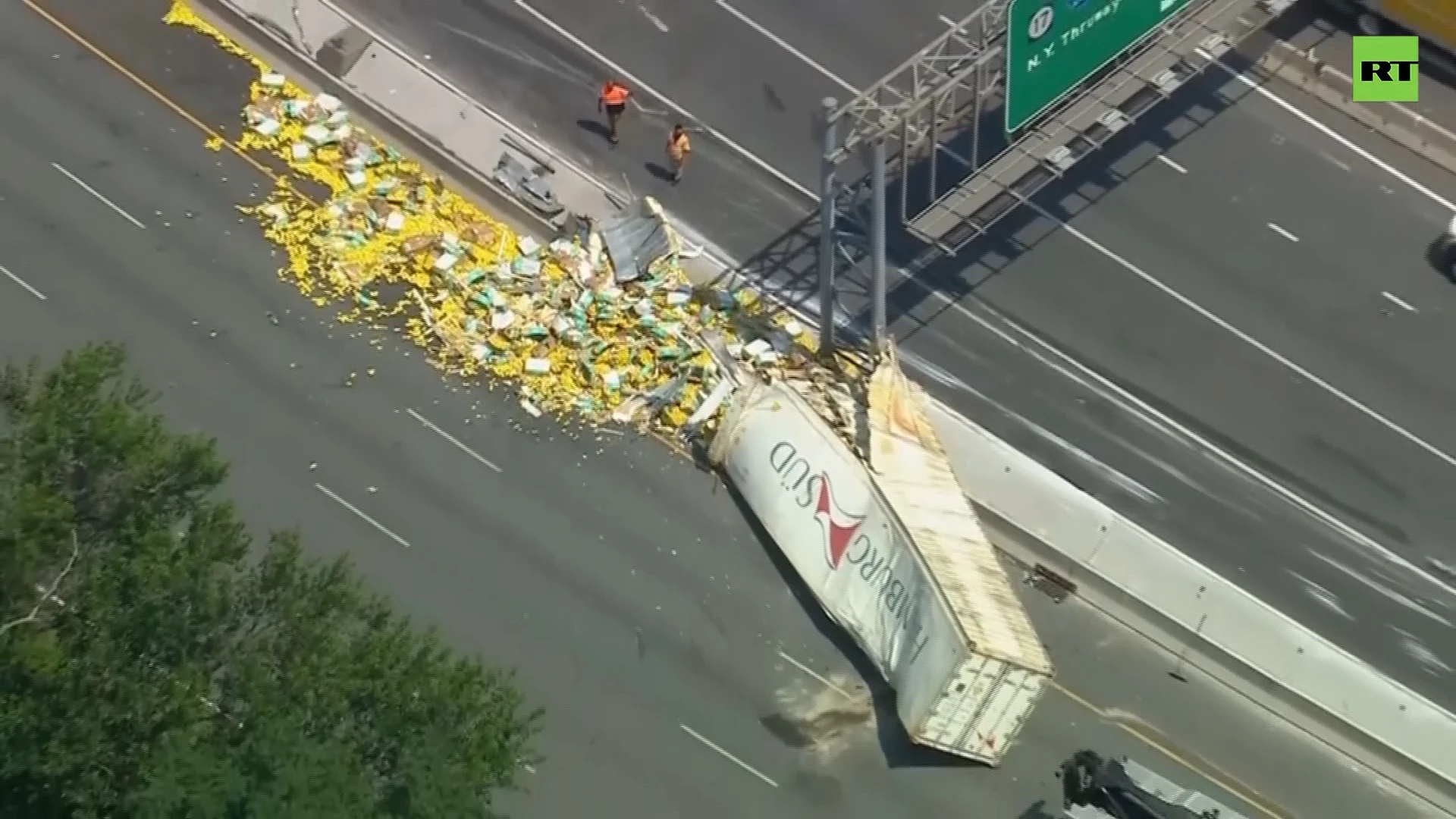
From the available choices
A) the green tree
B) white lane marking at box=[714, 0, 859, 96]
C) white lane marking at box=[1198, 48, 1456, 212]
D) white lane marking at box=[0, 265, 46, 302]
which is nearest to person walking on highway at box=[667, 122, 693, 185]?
white lane marking at box=[714, 0, 859, 96]

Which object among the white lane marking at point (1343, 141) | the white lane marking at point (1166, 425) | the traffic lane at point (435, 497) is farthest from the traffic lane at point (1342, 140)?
the traffic lane at point (435, 497)

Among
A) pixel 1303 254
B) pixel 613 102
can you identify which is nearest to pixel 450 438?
pixel 613 102

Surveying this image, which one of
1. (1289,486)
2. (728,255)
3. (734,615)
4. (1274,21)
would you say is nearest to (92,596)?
(734,615)

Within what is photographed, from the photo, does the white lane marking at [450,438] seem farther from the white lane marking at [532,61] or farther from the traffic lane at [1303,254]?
the traffic lane at [1303,254]

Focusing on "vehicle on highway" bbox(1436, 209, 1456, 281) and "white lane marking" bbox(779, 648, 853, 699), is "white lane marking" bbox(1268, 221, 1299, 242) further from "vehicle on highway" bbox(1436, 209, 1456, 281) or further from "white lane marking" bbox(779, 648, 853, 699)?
"white lane marking" bbox(779, 648, 853, 699)

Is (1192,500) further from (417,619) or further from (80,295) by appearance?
(80,295)

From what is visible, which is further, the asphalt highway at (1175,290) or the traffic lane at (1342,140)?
the traffic lane at (1342,140)

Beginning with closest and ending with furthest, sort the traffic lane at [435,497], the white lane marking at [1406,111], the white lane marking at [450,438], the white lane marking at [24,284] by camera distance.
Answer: the traffic lane at [435,497]
the white lane marking at [450,438]
the white lane marking at [24,284]
the white lane marking at [1406,111]
